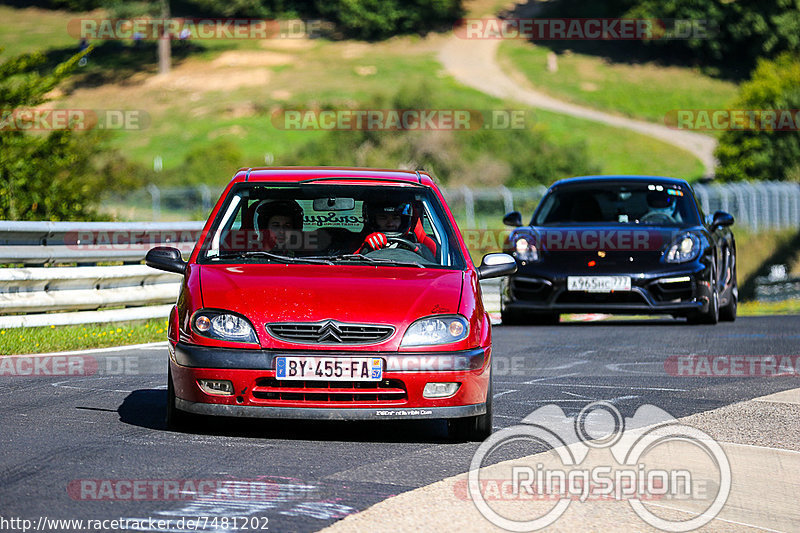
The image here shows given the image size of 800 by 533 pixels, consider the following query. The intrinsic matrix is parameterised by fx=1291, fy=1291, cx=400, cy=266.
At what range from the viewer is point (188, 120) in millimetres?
74812

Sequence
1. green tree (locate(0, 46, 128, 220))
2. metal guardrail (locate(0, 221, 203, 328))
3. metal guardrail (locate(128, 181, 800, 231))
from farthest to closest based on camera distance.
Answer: metal guardrail (locate(128, 181, 800, 231))
green tree (locate(0, 46, 128, 220))
metal guardrail (locate(0, 221, 203, 328))

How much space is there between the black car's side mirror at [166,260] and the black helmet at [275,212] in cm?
54

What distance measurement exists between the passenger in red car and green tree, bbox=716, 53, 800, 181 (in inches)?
2157

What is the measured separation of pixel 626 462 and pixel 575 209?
332 inches

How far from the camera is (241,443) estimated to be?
21.5 ft

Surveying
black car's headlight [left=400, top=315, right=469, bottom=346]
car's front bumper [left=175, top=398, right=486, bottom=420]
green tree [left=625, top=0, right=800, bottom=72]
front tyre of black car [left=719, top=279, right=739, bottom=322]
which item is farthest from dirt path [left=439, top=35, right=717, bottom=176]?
car's front bumper [left=175, top=398, right=486, bottom=420]

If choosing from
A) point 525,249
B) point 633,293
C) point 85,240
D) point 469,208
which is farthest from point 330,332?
point 469,208

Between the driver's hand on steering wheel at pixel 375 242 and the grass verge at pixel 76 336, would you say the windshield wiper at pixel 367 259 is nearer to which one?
the driver's hand on steering wheel at pixel 375 242

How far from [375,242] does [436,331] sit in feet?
4.29

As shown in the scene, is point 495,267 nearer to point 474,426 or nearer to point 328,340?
point 474,426

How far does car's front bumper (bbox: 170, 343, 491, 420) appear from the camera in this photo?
6.37 m

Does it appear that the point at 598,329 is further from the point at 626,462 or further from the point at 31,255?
the point at 626,462

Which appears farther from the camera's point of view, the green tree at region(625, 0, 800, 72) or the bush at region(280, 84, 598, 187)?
the green tree at region(625, 0, 800, 72)

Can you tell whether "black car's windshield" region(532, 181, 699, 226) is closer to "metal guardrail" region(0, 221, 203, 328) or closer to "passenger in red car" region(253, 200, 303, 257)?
"metal guardrail" region(0, 221, 203, 328)
